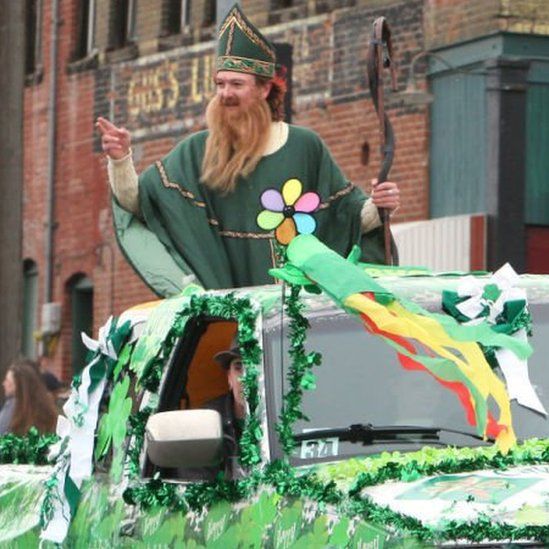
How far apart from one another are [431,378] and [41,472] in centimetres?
242

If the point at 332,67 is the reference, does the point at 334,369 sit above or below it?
below

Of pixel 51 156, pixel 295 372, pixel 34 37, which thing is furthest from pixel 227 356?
pixel 34 37

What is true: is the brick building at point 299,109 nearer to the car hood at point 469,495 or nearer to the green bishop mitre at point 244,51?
the green bishop mitre at point 244,51

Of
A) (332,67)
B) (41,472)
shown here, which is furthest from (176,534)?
(332,67)

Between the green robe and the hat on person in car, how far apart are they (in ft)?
6.29

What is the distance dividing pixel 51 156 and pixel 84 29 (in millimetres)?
1705

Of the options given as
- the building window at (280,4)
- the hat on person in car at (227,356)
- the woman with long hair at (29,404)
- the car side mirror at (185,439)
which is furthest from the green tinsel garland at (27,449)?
the building window at (280,4)

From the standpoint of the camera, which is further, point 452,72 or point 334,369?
point 452,72

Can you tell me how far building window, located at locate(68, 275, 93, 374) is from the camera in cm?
3259

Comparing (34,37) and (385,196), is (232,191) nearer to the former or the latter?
(385,196)

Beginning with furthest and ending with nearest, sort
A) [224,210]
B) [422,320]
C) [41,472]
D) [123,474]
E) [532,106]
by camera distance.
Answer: [532,106], [224,210], [41,472], [123,474], [422,320]

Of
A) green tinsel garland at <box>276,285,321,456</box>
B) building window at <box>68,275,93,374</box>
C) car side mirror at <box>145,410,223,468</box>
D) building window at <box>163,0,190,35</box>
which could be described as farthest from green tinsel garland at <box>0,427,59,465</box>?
building window at <box>68,275,93,374</box>

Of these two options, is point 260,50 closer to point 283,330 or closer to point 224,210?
point 224,210

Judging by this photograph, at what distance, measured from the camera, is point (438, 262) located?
2375cm
